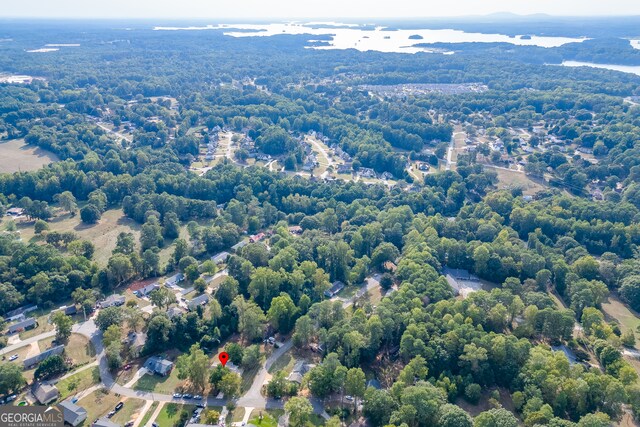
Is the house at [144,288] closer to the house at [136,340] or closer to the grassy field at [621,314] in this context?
the house at [136,340]

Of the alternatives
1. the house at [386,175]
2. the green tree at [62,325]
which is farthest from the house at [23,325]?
the house at [386,175]

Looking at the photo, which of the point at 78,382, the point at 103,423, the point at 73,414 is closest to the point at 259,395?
the point at 103,423

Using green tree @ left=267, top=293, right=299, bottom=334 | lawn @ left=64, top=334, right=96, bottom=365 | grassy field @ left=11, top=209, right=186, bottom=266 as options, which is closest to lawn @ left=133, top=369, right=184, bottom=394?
lawn @ left=64, top=334, right=96, bottom=365

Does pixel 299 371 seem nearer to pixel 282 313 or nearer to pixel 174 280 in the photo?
pixel 282 313

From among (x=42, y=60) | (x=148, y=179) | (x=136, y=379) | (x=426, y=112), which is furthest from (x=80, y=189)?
(x=42, y=60)

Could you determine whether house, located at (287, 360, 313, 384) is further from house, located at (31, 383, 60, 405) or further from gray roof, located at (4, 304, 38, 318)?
gray roof, located at (4, 304, 38, 318)

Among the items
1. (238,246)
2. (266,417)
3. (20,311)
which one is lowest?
(266,417)

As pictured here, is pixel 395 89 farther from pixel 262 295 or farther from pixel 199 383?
pixel 199 383
